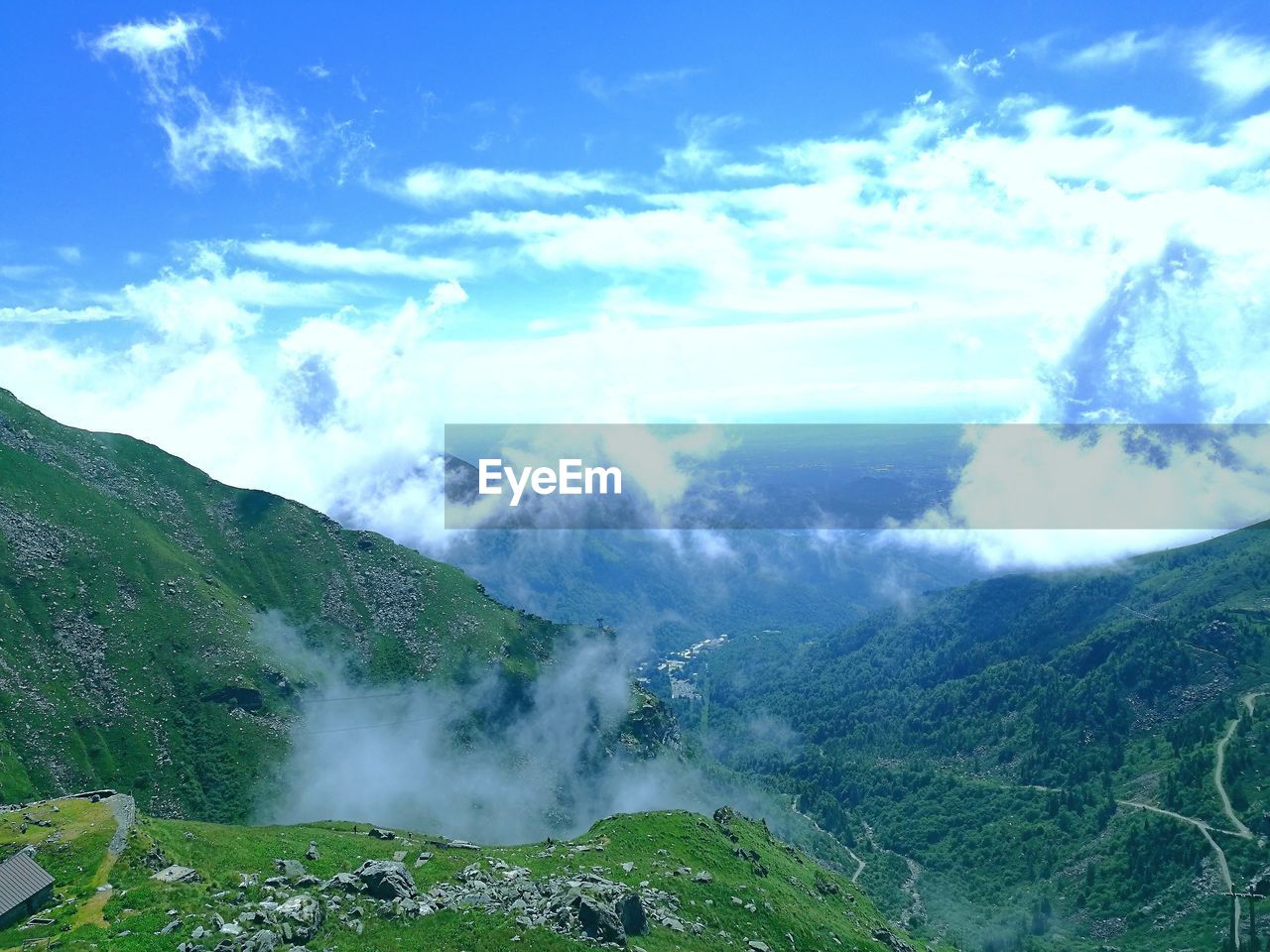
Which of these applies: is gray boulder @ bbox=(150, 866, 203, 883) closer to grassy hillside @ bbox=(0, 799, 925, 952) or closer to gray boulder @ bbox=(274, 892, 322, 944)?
grassy hillside @ bbox=(0, 799, 925, 952)

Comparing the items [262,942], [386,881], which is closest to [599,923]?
[386,881]

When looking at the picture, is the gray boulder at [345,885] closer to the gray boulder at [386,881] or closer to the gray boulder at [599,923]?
the gray boulder at [386,881]

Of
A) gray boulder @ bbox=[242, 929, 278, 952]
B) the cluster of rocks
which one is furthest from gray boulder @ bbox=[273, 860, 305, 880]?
gray boulder @ bbox=[242, 929, 278, 952]

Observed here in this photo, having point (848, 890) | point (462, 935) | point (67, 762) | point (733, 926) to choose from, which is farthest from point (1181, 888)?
point (67, 762)

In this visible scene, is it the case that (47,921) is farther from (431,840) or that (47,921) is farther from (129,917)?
(431,840)

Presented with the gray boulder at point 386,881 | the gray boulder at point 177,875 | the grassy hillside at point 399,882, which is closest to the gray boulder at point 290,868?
the grassy hillside at point 399,882
